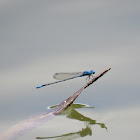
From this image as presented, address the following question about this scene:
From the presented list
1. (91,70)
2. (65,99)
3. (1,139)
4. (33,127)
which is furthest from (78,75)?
(1,139)

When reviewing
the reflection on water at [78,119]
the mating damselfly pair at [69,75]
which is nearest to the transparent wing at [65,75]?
the mating damselfly pair at [69,75]

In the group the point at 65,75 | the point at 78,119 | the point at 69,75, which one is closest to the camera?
the point at 78,119

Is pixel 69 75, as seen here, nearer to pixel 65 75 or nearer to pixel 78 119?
pixel 65 75

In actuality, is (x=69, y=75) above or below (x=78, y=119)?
above

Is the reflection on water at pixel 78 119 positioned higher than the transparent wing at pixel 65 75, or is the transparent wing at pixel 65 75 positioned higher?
the transparent wing at pixel 65 75

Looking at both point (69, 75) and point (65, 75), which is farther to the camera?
point (65, 75)

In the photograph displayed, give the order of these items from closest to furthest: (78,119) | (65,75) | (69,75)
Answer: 1. (78,119)
2. (69,75)
3. (65,75)

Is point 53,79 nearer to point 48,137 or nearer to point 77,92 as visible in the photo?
point 77,92

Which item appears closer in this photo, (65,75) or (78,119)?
(78,119)

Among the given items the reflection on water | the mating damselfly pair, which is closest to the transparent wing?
the mating damselfly pair

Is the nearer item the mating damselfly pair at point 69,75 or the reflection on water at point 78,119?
the reflection on water at point 78,119

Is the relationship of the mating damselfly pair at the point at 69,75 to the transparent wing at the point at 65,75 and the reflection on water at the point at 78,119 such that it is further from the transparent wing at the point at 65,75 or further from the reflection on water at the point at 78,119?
the reflection on water at the point at 78,119

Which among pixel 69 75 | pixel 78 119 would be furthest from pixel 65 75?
pixel 78 119
